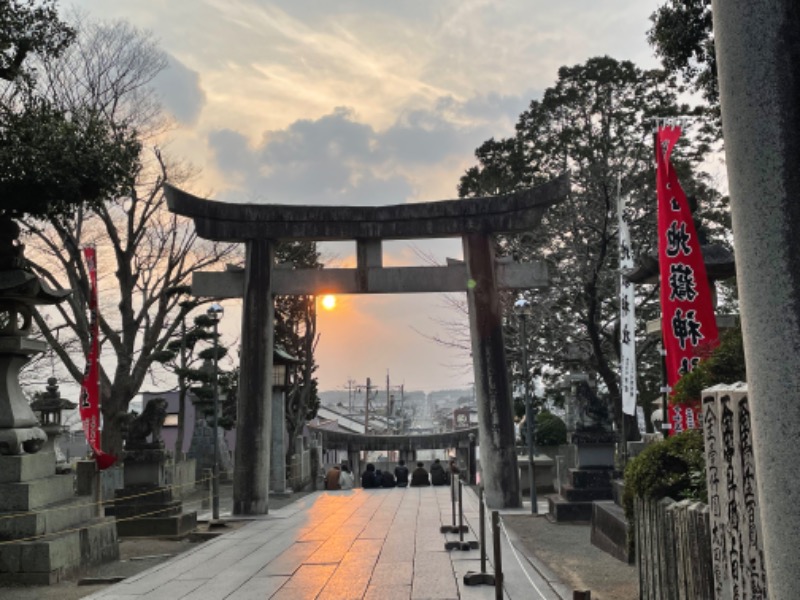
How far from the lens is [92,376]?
1362 centimetres

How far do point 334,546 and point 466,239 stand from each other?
8.30m

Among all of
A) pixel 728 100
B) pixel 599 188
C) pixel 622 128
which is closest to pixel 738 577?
pixel 728 100

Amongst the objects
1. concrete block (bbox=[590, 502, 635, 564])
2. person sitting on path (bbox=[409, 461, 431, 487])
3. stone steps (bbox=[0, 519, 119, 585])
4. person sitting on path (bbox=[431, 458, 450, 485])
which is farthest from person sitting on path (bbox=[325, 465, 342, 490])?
stone steps (bbox=[0, 519, 119, 585])

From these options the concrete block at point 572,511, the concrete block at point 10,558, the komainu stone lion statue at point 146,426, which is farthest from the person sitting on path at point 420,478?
the concrete block at point 10,558

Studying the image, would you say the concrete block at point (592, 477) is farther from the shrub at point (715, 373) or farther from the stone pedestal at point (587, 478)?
the shrub at point (715, 373)

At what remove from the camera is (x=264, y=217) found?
16.6m

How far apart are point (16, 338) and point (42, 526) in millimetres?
2886

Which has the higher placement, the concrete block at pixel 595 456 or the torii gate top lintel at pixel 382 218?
the torii gate top lintel at pixel 382 218

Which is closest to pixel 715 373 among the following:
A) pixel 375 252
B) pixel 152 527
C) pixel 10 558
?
pixel 10 558

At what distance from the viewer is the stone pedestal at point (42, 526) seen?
9109 mm

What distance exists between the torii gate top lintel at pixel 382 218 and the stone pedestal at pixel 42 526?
7404 mm

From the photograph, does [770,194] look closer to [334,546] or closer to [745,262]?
[745,262]

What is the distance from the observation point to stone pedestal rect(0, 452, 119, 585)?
29.9 ft

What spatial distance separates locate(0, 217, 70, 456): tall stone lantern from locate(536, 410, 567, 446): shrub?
69.8 ft
